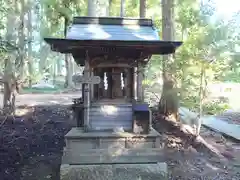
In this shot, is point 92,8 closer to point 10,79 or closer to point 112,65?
point 112,65

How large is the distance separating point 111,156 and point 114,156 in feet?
0.20

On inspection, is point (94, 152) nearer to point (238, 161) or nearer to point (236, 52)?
point (238, 161)

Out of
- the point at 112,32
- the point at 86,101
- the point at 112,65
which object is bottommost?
the point at 86,101

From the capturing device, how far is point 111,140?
6.53 metres

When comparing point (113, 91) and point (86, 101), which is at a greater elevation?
point (113, 91)

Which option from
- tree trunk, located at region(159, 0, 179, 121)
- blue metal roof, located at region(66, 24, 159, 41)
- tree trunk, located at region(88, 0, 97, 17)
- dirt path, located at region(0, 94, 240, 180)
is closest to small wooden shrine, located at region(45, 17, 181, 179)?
blue metal roof, located at region(66, 24, 159, 41)

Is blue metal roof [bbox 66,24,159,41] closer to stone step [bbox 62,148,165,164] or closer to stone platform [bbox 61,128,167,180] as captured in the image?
stone platform [bbox 61,128,167,180]

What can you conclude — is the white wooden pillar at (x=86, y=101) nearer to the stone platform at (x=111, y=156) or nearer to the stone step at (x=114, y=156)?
the stone platform at (x=111, y=156)

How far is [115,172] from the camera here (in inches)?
254

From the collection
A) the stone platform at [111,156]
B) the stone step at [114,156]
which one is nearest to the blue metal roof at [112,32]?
the stone platform at [111,156]

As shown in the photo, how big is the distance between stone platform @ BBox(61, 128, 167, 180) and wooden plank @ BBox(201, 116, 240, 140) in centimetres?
488

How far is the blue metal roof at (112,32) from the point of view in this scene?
6.32 meters

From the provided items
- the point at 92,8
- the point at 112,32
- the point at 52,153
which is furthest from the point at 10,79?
the point at 112,32

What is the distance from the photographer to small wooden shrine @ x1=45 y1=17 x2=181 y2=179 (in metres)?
6.32
